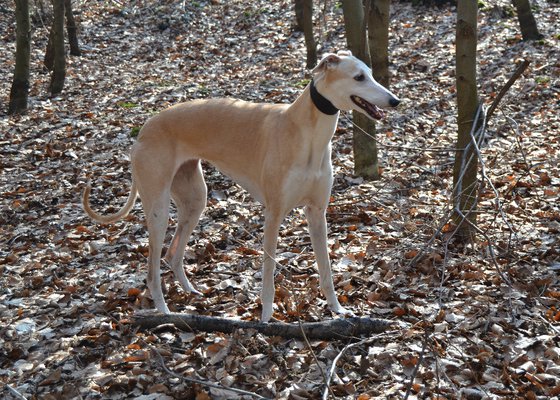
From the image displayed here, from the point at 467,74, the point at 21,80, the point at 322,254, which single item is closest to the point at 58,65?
the point at 21,80

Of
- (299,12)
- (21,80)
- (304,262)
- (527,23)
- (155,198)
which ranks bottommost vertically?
(304,262)

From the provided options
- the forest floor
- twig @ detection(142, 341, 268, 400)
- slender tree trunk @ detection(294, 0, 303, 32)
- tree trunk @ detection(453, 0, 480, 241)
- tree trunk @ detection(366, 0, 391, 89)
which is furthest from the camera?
slender tree trunk @ detection(294, 0, 303, 32)

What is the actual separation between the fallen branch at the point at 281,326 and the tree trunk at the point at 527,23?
10.7m

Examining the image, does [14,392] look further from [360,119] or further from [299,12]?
[299,12]

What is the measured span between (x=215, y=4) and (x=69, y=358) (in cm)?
1673

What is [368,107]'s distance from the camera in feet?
15.3

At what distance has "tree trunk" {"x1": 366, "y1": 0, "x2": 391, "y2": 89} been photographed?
8383mm

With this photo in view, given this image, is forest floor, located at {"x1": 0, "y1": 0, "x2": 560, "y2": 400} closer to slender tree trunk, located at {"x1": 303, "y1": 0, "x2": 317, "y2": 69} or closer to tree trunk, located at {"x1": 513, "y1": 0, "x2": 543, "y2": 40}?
tree trunk, located at {"x1": 513, "y1": 0, "x2": 543, "y2": 40}

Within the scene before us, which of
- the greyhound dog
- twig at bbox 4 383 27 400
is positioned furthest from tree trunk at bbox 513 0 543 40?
twig at bbox 4 383 27 400

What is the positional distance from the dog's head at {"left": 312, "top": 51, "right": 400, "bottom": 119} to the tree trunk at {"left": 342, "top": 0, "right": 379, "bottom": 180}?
279 centimetres

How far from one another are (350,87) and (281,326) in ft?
5.83

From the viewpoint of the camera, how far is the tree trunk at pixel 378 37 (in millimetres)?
8383

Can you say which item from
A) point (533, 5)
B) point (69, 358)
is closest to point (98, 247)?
point (69, 358)

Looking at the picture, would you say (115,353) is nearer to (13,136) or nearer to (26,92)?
(13,136)
